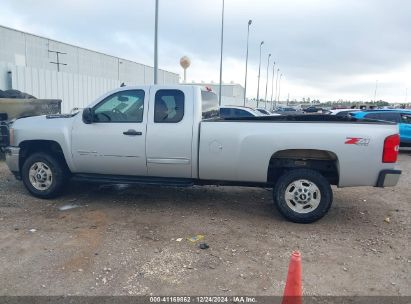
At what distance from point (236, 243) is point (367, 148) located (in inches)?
84.5

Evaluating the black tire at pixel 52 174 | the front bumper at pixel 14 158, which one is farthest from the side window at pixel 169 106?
the front bumper at pixel 14 158

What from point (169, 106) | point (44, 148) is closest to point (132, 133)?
point (169, 106)

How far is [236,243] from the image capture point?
4551 mm

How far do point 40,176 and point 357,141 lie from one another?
4965 millimetres

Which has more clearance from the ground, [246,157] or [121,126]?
[121,126]

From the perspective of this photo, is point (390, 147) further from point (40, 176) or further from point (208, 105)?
point (40, 176)

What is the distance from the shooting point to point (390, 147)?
15.9 ft

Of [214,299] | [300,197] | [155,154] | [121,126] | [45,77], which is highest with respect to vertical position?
[45,77]

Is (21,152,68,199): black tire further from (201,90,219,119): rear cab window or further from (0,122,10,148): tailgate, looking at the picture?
(0,122,10,148): tailgate

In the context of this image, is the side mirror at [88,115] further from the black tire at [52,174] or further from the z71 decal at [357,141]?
the z71 decal at [357,141]

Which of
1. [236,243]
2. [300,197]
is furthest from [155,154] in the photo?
[300,197]

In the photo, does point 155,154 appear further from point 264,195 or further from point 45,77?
point 45,77

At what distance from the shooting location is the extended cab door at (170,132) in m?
5.41

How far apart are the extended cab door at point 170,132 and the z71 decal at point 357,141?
217cm
